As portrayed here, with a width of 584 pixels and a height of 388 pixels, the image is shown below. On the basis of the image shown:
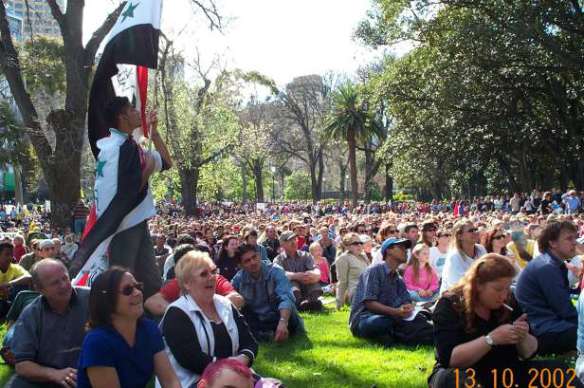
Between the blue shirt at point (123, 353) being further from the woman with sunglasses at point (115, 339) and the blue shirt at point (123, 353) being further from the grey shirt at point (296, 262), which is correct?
the grey shirt at point (296, 262)

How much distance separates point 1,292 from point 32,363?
5.59 m

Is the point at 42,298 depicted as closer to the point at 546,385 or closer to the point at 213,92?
the point at 546,385

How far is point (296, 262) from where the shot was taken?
34.7ft

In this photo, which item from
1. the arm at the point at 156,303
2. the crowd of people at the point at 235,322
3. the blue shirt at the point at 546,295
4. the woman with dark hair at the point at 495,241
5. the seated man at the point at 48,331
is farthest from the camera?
the woman with dark hair at the point at 495,241

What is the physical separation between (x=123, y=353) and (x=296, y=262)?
7079 millimetres

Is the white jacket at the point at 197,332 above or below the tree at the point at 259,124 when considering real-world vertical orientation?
below

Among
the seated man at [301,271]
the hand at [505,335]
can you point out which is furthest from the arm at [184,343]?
the seated man at [301,271]

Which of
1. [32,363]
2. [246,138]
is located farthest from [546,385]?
[246,138]

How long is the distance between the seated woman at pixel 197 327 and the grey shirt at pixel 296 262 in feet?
19.7

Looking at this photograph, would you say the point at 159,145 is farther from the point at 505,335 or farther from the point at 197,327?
the point at 505,335

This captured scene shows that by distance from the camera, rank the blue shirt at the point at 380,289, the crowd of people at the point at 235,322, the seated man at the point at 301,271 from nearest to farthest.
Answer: the crowd of people at the point at 235,322, the blue shirt at the point at 380,289, the seated man at the point at 301,271

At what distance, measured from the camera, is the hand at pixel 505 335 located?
13.0ft

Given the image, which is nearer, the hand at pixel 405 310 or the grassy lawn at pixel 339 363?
the grassy lawn at pixel 339 363

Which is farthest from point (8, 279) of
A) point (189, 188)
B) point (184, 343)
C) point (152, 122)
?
point (189, 188)
